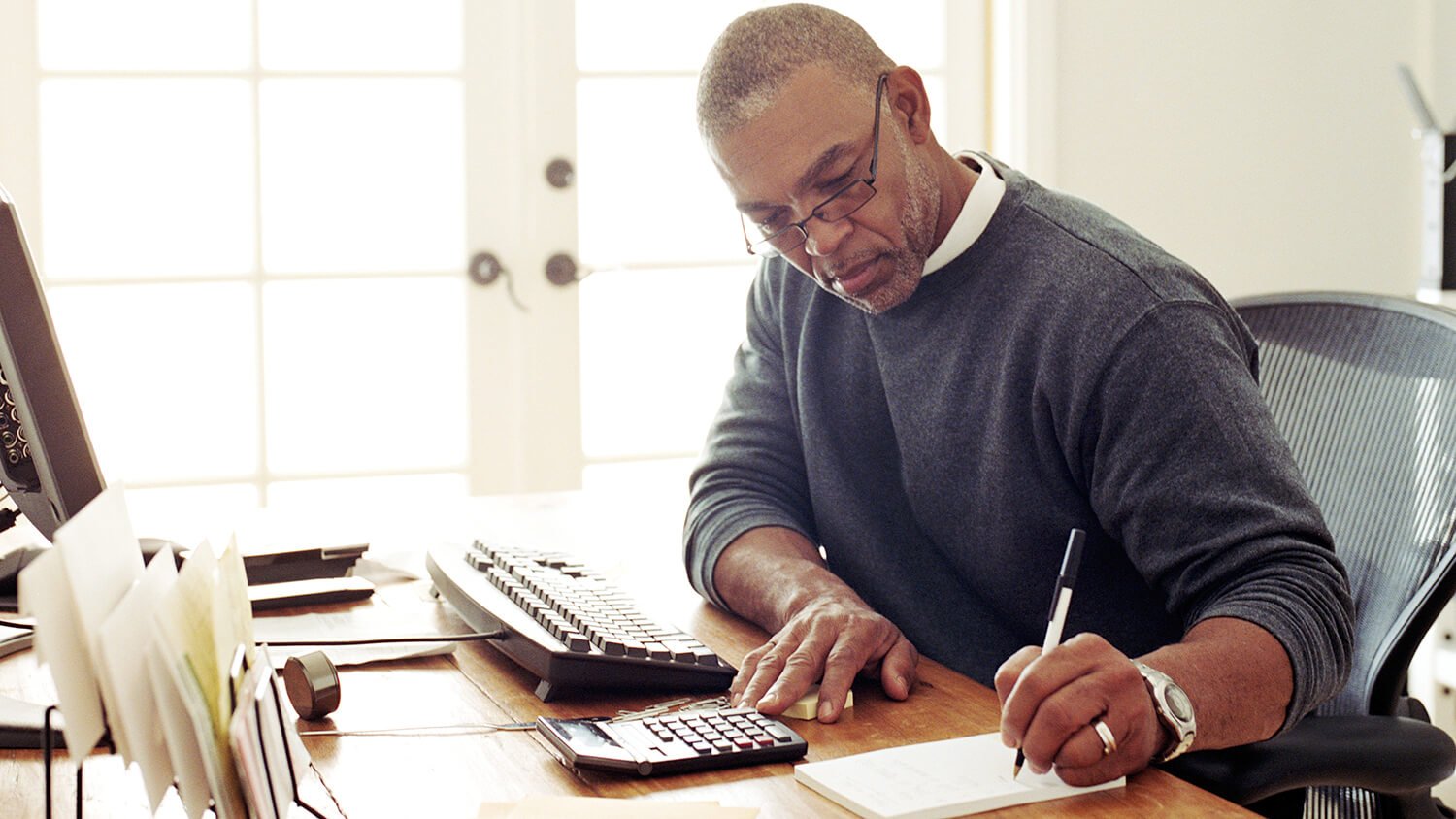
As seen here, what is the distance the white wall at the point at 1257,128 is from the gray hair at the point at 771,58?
1.60 m

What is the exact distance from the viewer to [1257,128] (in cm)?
303

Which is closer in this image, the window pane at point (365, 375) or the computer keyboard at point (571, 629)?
the computer keyboard at point (571, 629)

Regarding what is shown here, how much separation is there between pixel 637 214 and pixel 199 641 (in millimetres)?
2248

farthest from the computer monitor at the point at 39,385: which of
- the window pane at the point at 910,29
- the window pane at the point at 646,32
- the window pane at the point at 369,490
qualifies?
the window pane at the point at 910,29

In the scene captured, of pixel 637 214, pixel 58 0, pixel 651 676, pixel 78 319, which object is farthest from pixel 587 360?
pixel 651 676

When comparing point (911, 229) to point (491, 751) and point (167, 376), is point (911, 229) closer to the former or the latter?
point (491, 751)

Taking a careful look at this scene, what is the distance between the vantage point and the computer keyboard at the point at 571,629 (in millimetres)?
1090

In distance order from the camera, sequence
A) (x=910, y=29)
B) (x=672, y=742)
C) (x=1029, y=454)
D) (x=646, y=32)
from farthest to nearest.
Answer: (x=910, y=29)
(x=646, y=32)
(x=1029, y=454)
(x=672, y=742)

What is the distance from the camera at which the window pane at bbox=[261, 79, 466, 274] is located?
8.87 ft

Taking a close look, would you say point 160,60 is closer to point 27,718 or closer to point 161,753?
point 27,718

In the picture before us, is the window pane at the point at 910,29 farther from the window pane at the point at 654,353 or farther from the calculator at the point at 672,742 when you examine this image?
the calculator at the point at 672,742

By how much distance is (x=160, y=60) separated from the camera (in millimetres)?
2633

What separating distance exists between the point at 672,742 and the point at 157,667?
15.0 inches

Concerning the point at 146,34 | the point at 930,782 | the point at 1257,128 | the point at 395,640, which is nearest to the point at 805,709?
the point at 930,782
